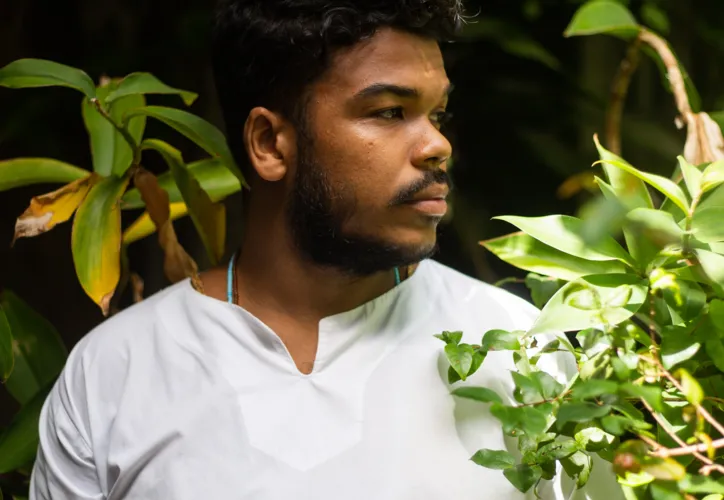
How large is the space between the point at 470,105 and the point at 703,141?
70 centimetres

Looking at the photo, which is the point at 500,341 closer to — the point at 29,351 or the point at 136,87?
the point at 136,87

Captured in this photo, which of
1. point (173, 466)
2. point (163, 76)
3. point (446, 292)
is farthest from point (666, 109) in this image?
point (173, 466)

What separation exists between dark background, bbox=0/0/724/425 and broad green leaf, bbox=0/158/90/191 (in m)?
0.52

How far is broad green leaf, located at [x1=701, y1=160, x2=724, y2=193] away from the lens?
82 cm

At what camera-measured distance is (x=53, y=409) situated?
3.37ft

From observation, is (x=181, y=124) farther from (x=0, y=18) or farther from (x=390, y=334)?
(x=0, y=18)

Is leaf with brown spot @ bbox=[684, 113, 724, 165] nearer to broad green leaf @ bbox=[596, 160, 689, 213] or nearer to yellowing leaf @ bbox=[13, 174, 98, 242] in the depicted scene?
broad green leaf @ bbox=[596, 160, 689, 213]

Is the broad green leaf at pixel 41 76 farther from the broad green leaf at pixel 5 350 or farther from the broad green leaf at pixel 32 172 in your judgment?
the broad green leaf at pixel 5 350

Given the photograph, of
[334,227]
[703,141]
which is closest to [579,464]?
[334,227]

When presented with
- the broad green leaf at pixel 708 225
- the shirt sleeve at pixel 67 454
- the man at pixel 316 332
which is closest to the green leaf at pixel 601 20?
the man at pixel 316 332

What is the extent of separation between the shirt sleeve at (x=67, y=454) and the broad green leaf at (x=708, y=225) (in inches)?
27.1

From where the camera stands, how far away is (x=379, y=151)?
37.2 inches

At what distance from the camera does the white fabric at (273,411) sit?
92 cm

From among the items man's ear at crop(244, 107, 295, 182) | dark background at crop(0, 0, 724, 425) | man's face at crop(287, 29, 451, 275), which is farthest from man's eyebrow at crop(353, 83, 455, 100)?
dark background at crop(0, 0, 724, 425)
